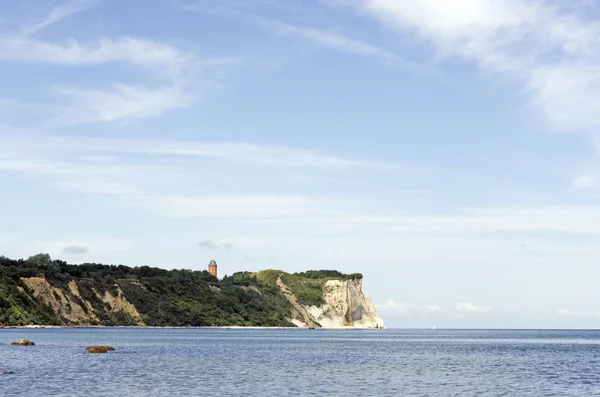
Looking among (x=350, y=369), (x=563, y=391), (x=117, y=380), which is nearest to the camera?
(x=563, y=391)

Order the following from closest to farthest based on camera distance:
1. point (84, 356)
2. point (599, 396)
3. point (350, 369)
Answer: point (599, 396), point (350, 369), point (84, 356)

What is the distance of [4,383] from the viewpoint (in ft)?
169

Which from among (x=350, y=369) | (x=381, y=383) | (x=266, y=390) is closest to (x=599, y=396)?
(x=381, y=383)

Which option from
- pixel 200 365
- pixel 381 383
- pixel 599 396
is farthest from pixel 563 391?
pixel 200 365

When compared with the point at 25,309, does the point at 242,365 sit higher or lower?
lower

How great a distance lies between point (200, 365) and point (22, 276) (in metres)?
133

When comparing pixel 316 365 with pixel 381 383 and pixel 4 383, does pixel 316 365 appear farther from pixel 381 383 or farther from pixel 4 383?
pixel 4 383

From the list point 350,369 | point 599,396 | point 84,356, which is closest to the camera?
point 599,396

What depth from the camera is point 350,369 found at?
69562mm

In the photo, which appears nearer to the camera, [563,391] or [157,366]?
[563,391]

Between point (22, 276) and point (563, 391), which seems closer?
point (563, 391)

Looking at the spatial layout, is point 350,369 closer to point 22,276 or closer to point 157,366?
point 157,366

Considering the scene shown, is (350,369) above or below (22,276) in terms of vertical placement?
below

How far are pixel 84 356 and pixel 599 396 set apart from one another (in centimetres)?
5342
